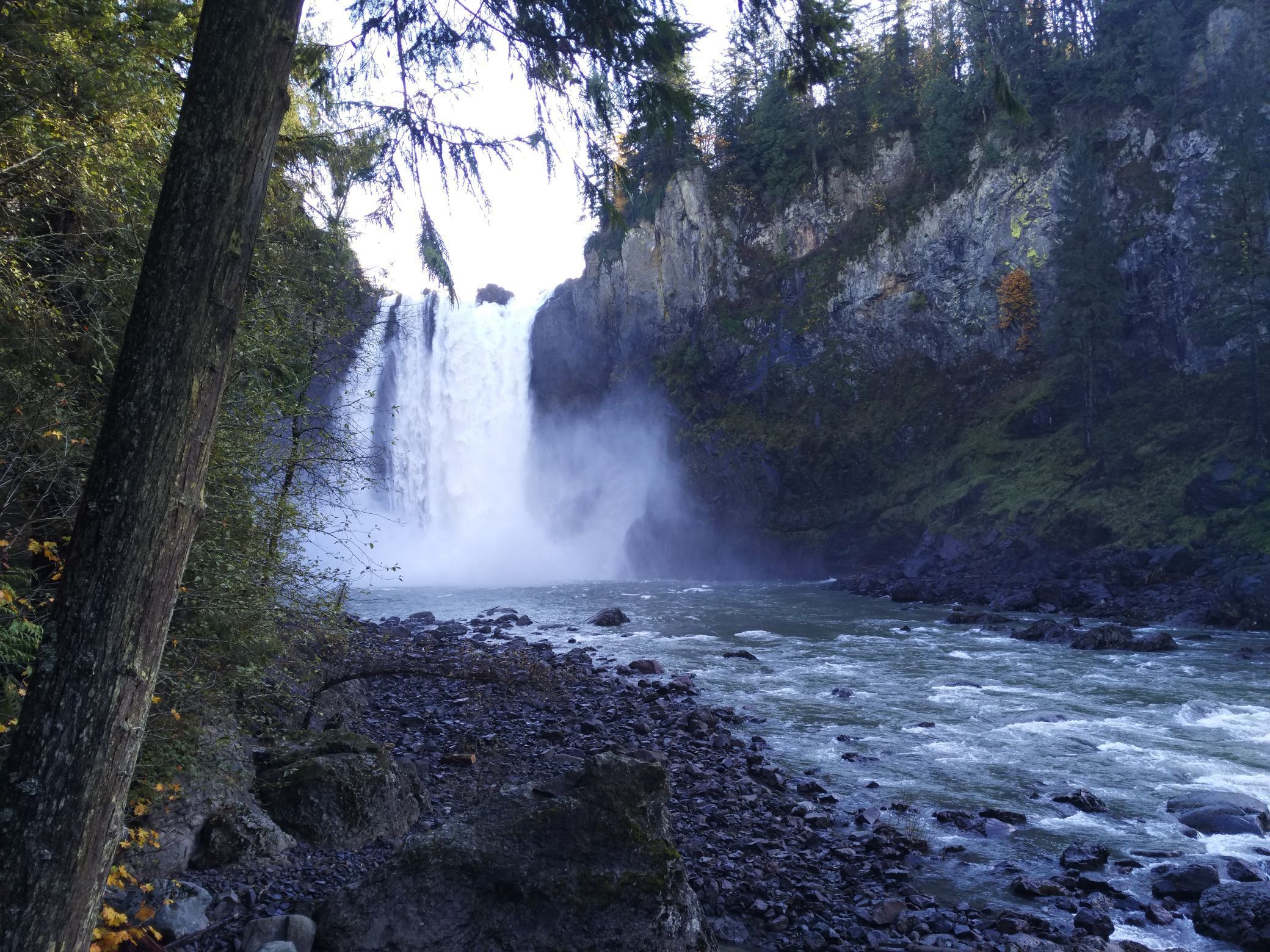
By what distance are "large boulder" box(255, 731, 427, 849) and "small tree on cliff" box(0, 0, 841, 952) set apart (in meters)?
3.73

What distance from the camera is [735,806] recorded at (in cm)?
773

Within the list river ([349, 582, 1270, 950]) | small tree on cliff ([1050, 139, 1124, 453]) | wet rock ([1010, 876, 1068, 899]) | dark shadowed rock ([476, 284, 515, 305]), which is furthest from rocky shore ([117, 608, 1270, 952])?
dark shadowed rock ([476, 284, 515, 305])

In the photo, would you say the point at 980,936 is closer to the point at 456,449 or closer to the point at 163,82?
the point at 163,82

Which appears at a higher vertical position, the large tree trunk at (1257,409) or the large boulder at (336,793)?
the large tree trunk at (1257,409)

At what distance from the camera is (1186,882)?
6047 mm

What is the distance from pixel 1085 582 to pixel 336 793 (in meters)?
23.9

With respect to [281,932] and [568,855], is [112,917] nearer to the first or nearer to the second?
[281,932]

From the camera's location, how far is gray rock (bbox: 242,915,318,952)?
421 cm

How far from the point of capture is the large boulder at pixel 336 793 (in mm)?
6000

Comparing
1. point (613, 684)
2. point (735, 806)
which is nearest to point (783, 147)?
point (613, 684)

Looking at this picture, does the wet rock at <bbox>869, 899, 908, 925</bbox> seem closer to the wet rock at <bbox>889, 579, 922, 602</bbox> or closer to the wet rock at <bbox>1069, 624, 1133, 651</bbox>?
the wet rock at <bbox>1069, 624, 1133, 651</bbox>

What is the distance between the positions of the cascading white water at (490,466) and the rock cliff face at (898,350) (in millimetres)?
2358

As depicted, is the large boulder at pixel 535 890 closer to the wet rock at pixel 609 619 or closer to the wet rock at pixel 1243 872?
the wet rock at pixel 1243 872

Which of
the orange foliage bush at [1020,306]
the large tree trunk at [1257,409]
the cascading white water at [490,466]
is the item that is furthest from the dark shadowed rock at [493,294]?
the large tree trunk at [1257,409]
